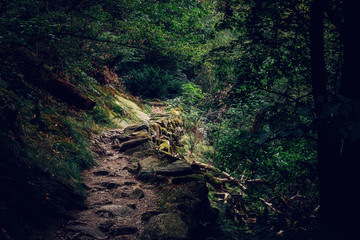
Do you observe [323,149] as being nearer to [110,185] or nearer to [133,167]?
[110,185]

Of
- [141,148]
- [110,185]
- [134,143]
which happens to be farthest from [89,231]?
[134,143]

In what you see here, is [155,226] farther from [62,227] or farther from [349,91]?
[349,91]

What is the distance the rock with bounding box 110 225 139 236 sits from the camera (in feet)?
9.84

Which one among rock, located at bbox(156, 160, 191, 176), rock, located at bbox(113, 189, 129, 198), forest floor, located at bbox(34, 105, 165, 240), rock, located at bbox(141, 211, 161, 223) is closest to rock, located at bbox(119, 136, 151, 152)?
forest floor, located at bbox(34, 105, 165, 240)

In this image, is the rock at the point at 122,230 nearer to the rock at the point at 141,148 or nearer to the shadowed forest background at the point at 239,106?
the shadowed forest background at the point at 239,106

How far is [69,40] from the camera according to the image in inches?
164

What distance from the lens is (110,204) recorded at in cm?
372

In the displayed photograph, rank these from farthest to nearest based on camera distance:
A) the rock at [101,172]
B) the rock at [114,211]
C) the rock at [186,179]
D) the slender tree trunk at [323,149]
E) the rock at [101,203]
→ the rock at [101,172], the rock at [186,179], the rock at [101,203], the rock at [114,211], the slender tree trunk at [323,149]

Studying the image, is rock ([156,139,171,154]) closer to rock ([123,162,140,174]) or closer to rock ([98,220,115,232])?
rock ([123,162,140,174])


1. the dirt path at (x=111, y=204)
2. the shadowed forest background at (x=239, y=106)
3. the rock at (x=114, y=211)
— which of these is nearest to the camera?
the shadowed forest background at (x=239, y=106)

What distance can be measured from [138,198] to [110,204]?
547 millimetres

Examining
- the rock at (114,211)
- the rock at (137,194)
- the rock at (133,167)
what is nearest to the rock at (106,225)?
the rock at (114,211)

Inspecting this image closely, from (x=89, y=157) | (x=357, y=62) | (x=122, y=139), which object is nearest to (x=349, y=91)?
(x=357, y=62)

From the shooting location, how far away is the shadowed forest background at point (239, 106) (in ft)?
5.93
